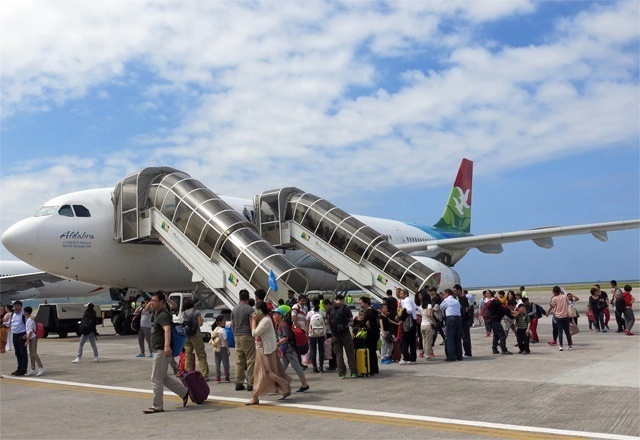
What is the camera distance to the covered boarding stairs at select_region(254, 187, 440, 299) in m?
20.4

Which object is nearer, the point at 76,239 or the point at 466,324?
the point at 466,324

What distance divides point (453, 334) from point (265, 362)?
200 inches

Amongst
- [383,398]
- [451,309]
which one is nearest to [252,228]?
[451,309]

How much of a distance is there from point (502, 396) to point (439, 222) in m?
33.5

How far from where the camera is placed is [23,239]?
18.2 meters

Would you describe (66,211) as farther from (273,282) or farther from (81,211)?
(273,282)

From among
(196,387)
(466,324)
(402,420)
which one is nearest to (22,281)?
(466,324)

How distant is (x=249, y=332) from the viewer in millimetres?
9211

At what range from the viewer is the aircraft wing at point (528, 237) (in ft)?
95.2

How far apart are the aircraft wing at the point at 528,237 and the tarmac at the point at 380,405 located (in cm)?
1779

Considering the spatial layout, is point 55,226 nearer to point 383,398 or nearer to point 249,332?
point 249,332

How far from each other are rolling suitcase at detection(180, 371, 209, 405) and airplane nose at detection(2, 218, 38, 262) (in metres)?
11.9

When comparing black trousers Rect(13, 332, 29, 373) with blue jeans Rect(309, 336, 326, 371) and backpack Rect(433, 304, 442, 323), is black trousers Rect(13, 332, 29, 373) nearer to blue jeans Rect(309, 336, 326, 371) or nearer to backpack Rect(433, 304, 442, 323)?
blue jeans Rect(309, 336, 326, 371)

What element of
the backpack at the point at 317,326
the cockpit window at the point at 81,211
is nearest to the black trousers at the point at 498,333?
the backpack at the point at 317,326
